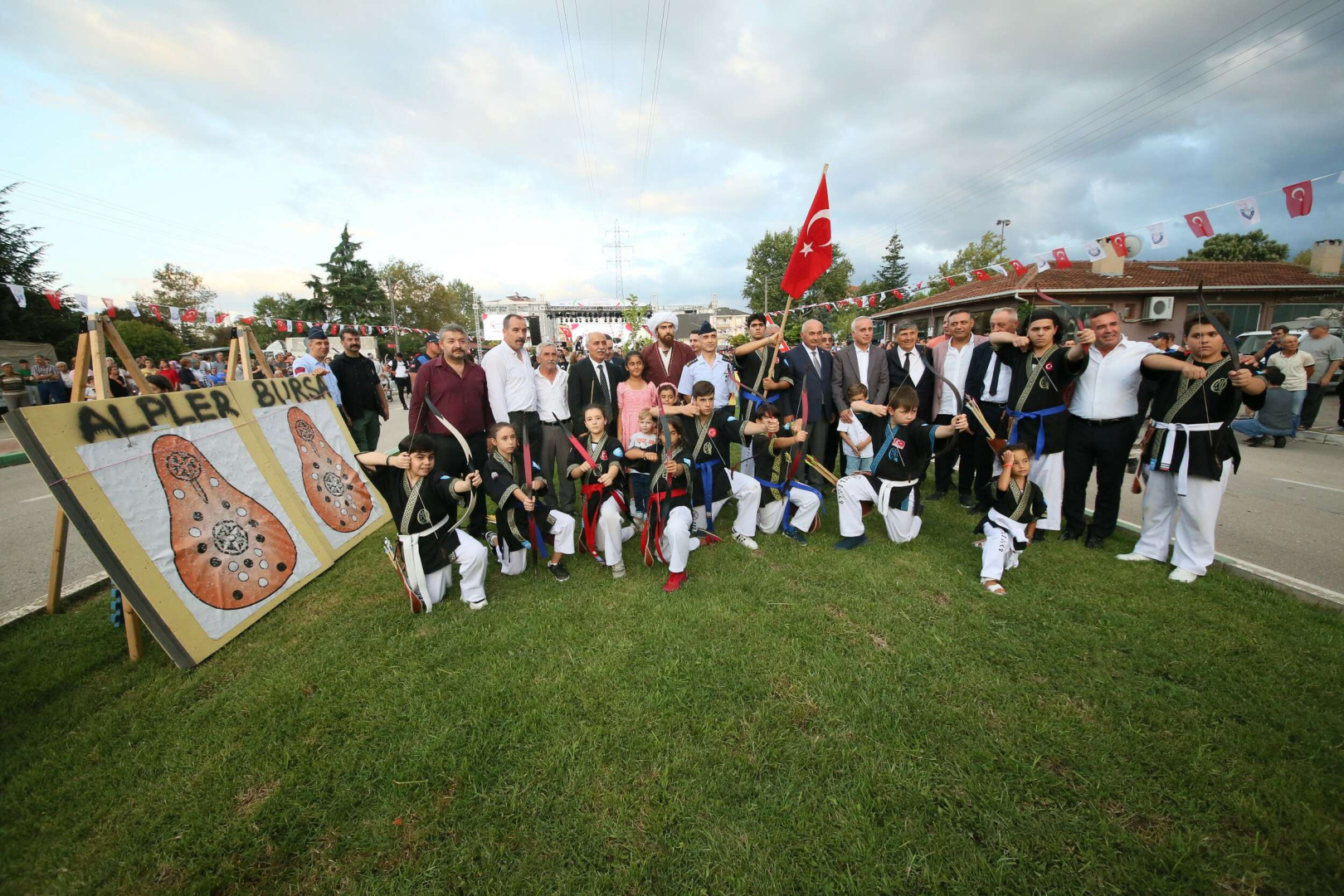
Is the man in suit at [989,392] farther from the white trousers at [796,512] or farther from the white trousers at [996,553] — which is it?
the white trousers at [796,512]

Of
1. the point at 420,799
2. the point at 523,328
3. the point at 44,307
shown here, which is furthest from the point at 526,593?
the point at 44,307

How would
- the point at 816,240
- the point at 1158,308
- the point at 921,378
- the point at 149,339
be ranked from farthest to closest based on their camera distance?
the point at 149,339 < the point at 1158,308 < the point at 921,378 < the point at 816,240

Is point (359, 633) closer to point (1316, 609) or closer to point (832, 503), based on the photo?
point (832, 503)

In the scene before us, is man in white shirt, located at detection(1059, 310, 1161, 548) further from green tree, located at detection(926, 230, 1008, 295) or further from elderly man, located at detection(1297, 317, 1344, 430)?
green tree, located at detection(926, 230, 1008, 295)

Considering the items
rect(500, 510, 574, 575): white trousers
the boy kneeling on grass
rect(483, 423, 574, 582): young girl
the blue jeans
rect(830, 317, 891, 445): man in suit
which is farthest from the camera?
the blue jeans

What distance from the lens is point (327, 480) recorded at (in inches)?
192

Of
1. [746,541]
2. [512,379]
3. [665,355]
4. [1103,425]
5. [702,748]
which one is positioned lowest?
[702,748]

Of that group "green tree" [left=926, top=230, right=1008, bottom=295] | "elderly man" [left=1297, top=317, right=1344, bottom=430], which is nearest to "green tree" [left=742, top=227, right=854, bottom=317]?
"green tree" [left=926, top=230, right=1008, bottom=295]

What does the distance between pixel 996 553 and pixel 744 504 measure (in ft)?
6.73

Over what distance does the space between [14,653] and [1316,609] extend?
8.55 m

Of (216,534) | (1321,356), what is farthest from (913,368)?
(1321,356)

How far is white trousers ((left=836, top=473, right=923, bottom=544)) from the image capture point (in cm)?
465

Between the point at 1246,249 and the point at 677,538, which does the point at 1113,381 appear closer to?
the point at 677,538

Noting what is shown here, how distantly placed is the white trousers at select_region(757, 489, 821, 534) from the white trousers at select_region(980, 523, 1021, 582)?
1389mm
